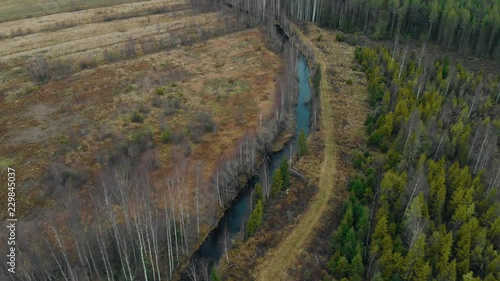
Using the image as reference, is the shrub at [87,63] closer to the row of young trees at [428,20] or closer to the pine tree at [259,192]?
the pine tree at [259,192]

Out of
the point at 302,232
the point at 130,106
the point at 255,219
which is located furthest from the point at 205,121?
the point at 302,232

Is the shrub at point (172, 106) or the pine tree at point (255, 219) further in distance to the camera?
the shrub at point (172, 106)

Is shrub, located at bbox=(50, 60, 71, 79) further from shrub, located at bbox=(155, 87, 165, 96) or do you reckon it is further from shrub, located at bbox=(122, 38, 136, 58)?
shrub, located at bbox=(155, 87, 165, 96)

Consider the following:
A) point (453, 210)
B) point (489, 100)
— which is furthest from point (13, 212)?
point (489, 100)

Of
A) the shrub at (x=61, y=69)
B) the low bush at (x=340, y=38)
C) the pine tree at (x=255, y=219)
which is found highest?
the low bush at (x=340, y=38)

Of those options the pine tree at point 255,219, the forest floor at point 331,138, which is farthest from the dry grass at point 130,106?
the pine tree at point 255,219

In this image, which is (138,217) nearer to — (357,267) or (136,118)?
(357,267)

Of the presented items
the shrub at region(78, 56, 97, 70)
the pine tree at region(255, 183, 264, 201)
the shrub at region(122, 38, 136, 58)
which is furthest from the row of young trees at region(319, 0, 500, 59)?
the pine tree at region(255, 183, 264, 201)
